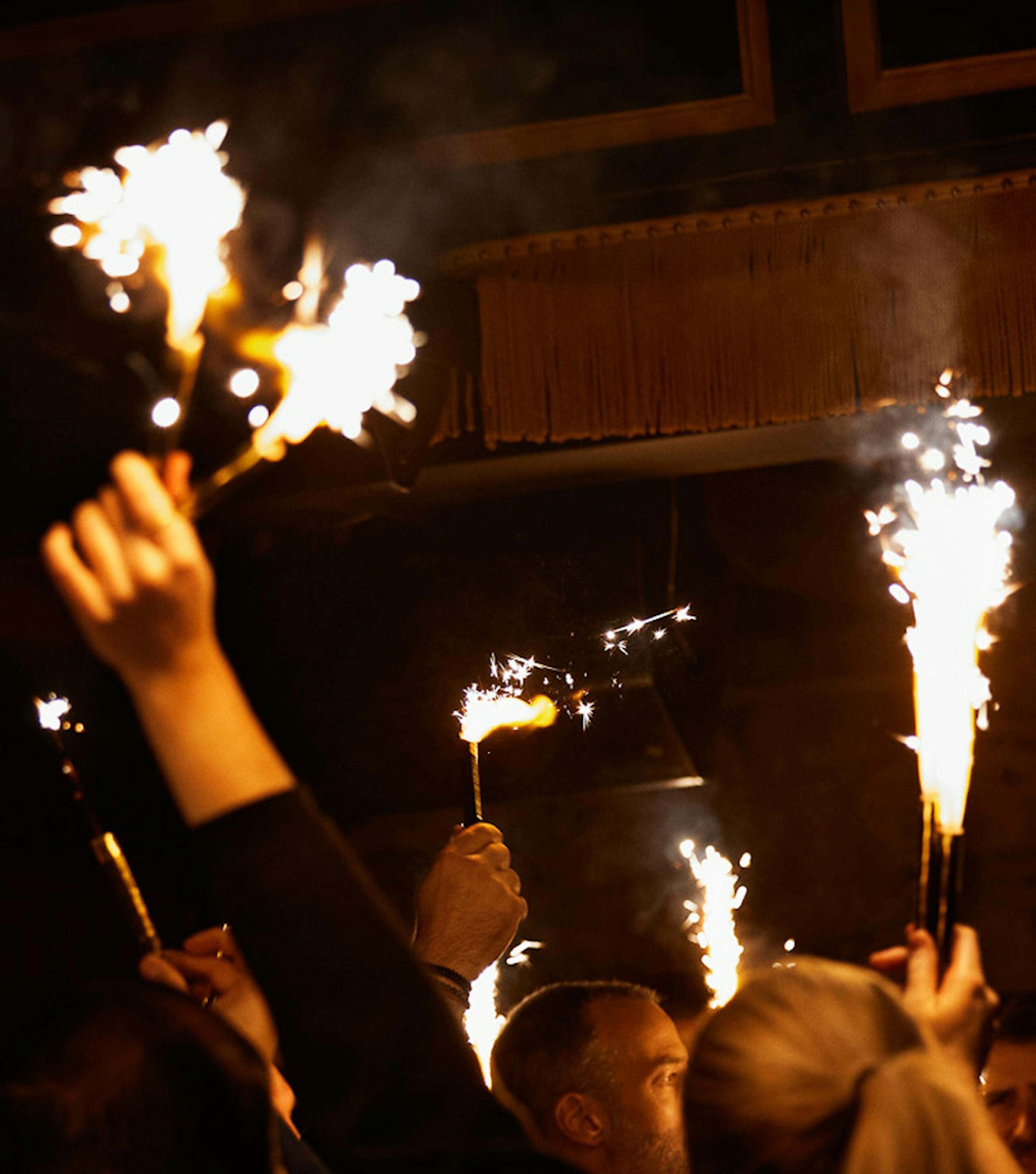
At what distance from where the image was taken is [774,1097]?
3.05ft

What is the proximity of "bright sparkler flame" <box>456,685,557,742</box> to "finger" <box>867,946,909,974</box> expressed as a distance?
1209 millimetres

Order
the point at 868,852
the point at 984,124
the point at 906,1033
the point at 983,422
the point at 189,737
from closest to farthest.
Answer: the point at 189,737 < the point at 906,1033 < the point at 984,124 < the point at 983,422 < the point at 868,852

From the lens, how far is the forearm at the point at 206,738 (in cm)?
77

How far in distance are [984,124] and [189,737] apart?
2368 millimetres

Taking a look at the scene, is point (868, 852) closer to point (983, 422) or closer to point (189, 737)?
point (983, 422)

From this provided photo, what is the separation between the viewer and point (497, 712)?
9.60 feet

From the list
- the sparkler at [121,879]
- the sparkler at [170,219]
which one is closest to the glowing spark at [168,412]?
the sparkler at [170,219]

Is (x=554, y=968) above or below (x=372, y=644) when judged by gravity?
below

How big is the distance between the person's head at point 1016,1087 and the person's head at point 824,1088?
1.30 metres

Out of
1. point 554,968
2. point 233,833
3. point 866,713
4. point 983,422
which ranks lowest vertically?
point 554,968

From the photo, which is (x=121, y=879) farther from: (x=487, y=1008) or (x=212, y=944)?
(x=487, y=1008)

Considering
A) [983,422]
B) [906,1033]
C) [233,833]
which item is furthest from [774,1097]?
[983,422]

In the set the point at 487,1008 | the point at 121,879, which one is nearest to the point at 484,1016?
the point at 487,1008

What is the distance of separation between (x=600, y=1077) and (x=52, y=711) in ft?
2.93
